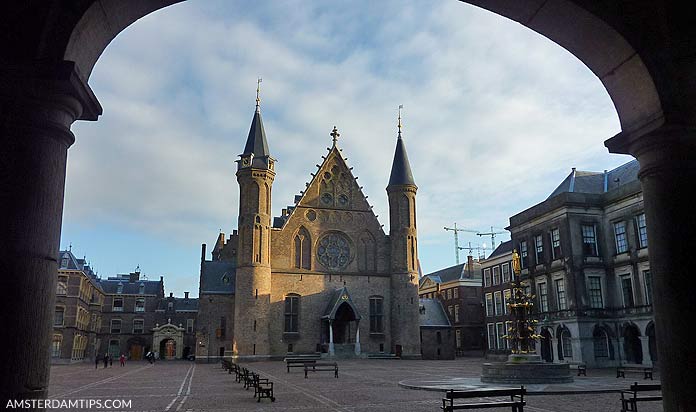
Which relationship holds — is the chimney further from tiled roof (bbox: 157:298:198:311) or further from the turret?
the turret

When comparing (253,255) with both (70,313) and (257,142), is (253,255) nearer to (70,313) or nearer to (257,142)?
(257,142)

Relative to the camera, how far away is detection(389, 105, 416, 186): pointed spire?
185 ft

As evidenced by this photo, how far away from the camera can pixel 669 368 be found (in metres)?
5.89

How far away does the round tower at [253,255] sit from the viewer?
48.9 meters

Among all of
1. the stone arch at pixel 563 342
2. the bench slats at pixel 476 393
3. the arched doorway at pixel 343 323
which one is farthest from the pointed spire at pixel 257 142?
the bench slats at pixel 476 393

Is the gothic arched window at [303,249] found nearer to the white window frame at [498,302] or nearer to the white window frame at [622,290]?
the white window frame at [498,302]

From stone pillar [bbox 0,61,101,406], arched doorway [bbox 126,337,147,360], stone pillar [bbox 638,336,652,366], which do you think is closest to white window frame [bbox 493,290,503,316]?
stone pillar [bbox 638,336,652,366]

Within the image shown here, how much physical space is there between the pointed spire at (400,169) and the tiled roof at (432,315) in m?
14.1

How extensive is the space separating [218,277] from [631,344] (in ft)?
114

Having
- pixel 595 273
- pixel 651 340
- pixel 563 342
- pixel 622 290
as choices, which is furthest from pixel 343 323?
pixel 651 340

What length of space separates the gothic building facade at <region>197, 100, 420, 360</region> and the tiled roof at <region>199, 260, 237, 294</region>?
0.31 ft

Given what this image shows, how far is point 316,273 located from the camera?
53219mm

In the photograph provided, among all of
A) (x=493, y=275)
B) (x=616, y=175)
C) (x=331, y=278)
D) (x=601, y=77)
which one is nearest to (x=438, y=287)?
(x=493, y=275)

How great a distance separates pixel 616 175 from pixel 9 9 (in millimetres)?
43652
